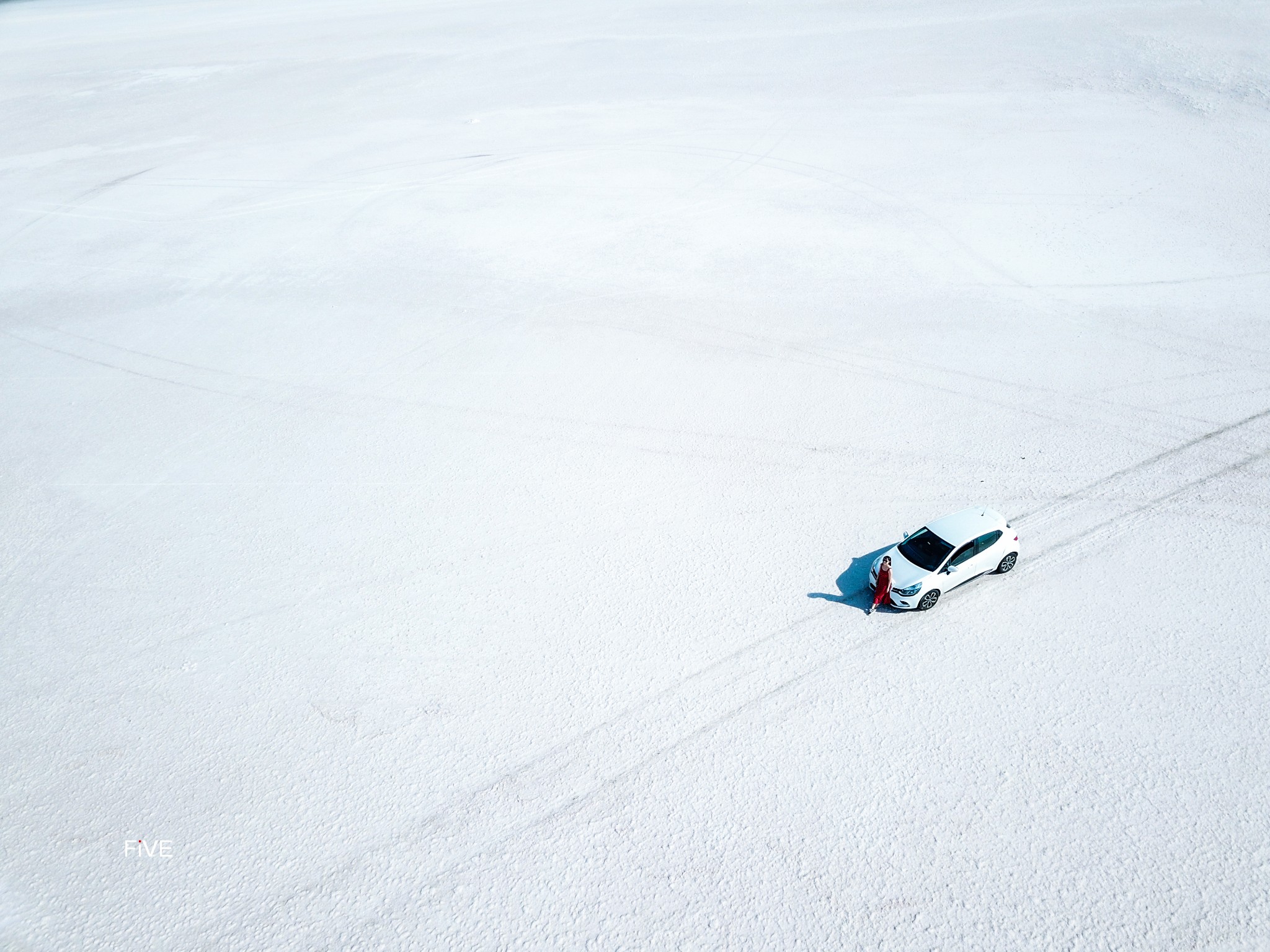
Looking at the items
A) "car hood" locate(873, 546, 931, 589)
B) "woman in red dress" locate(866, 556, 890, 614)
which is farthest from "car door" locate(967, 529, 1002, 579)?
"woman in red dress" locate(866, 556, 890, 614)

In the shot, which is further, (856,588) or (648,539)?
(648,539)

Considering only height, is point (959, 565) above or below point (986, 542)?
below

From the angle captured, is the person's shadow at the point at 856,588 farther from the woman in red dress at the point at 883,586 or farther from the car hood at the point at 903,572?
the car hood at the point at 903,572

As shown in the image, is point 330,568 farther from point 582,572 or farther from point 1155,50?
point 1155,50

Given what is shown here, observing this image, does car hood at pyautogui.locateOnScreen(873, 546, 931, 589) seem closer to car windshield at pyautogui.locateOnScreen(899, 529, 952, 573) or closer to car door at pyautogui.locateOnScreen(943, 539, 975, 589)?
car windshield at pyautogui.locateOnScreen(899, 529, 952, 573)

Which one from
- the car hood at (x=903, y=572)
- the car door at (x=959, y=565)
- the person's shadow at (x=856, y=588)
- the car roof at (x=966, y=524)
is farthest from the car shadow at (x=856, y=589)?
the car roof at (x=966, y=524)

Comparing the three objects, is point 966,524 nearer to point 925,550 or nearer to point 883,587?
point 925,550

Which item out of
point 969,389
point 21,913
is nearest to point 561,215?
point 969,389

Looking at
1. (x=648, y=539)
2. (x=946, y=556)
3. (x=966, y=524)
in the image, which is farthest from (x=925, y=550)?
(x=648, y=539)
